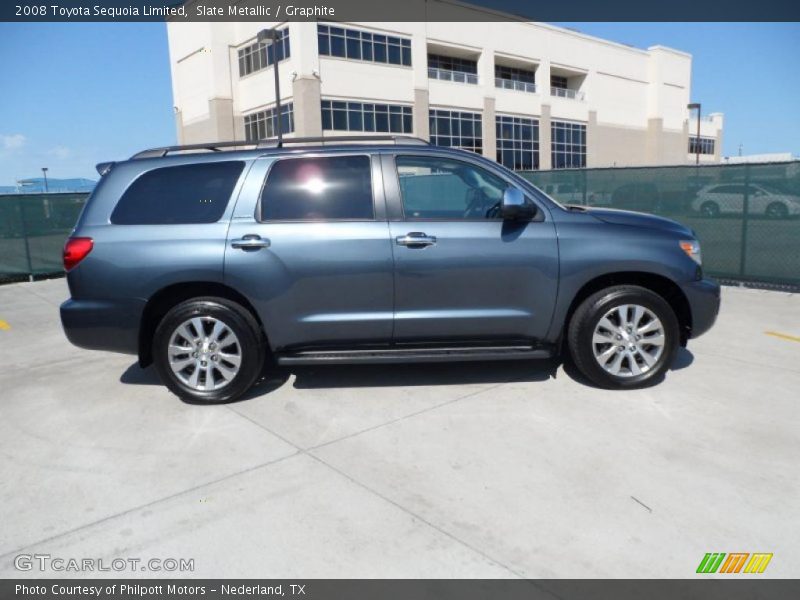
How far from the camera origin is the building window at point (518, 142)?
46938 millimetres

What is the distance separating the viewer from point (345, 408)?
180 inches

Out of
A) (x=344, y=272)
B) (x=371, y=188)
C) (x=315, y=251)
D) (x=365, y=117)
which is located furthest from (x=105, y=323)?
(x=365, y=117)

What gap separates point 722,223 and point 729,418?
21.7 ft

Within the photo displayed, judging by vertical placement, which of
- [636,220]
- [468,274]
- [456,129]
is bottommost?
[468,274]

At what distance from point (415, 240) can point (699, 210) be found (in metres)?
7.75

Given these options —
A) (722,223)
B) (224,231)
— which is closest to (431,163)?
(224,231)

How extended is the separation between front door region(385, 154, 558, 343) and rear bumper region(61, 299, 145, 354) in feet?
6.63

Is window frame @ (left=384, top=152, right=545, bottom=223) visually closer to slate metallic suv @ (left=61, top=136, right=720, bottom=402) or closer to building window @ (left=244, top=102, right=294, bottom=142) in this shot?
slate metallic suv @ (left=61, top=136, right=720, bottom=402)

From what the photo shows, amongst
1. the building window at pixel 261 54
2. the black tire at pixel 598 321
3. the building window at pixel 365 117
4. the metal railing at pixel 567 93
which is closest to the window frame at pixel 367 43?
the building window at pixel 261 54

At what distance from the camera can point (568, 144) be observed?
2098 inches

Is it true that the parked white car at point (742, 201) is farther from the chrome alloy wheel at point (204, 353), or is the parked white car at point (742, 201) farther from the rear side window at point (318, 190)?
the chrome alloy wheel at point (204, 353)

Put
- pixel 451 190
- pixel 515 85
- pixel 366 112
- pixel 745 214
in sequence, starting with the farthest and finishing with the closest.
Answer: pixel 515 85 < pixel 366 112 < pixel 745 214 < pixel 451 190

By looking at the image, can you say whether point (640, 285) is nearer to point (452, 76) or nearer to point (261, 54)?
point (261, 54)

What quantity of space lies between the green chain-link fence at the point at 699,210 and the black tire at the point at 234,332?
7.97m
